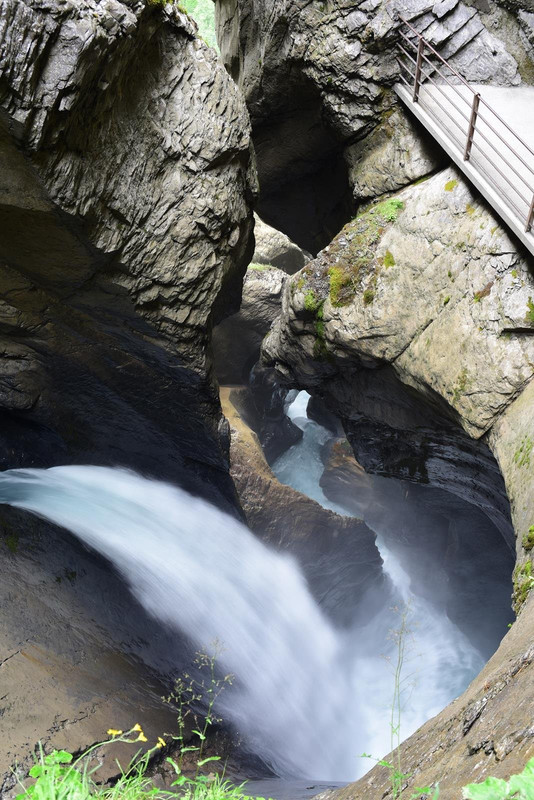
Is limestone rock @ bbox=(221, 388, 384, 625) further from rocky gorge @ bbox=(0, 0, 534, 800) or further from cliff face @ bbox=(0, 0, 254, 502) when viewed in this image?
cliff face @ bbox=(0, 0, 254, 502)

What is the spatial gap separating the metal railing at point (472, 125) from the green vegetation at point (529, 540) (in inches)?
116

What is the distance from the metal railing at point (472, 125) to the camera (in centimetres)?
603

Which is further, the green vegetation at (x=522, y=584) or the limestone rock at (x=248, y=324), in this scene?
the limestone rock at (x=248, y=324)

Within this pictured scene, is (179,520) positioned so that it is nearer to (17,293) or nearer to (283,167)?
(17,293)

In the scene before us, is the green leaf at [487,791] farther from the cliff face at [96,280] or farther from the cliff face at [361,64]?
the cliff face at [361,64]

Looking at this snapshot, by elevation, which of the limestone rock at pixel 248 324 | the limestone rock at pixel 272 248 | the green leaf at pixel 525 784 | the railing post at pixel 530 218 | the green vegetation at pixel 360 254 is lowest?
the limestone rock at pixel 248 324

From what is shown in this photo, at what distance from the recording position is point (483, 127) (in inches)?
278

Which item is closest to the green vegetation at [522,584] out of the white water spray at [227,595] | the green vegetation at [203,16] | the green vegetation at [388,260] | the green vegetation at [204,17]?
the green vegetation at [388,260]

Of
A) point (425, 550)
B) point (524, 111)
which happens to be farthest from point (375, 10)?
point (425, 550)

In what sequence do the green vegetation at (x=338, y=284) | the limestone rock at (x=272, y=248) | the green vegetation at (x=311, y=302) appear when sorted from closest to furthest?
the green vegetation at (x=338, y=284) < the green vegetation at (x=311, y=302) < the limestone rock at (x=272, y=248)

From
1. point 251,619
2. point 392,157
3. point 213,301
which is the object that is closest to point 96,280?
point 213,301

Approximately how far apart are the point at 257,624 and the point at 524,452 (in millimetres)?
5714

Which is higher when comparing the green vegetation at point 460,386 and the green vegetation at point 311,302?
the green vegetation at point 460,386

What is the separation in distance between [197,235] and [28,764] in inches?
202
